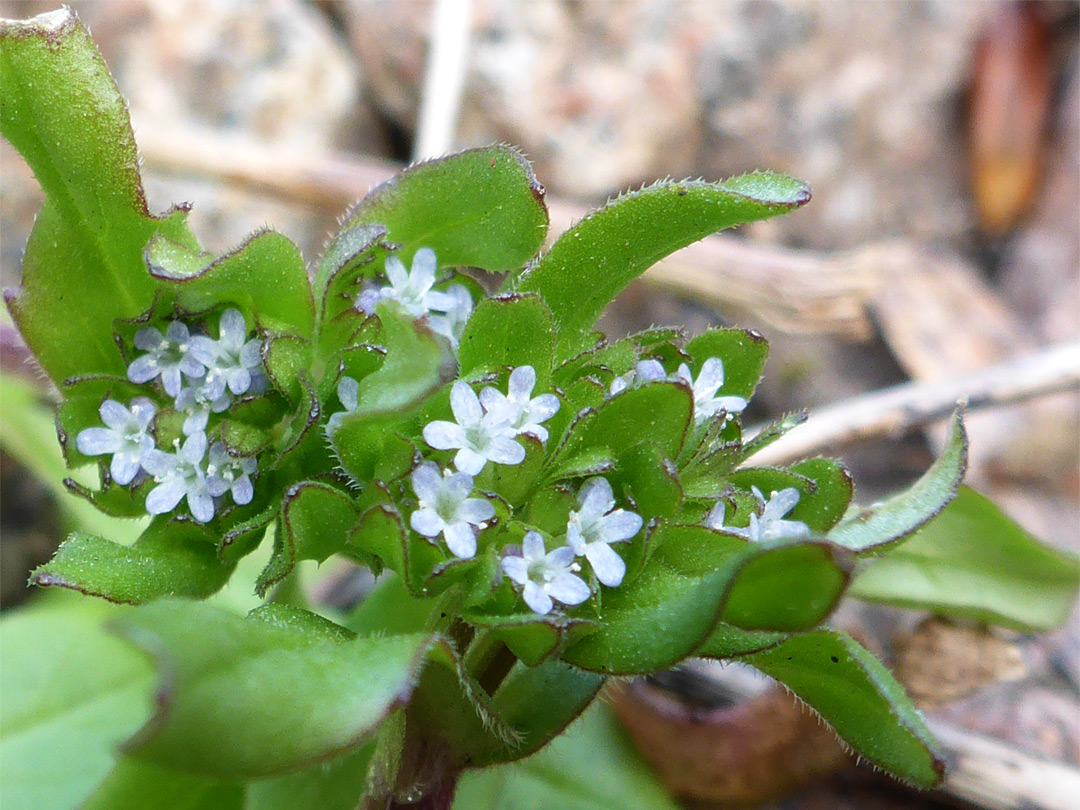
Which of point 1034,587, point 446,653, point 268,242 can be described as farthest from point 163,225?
point 1034,587

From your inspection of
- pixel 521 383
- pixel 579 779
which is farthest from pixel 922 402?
pixel 521 383

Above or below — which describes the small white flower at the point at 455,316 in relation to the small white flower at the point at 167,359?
above

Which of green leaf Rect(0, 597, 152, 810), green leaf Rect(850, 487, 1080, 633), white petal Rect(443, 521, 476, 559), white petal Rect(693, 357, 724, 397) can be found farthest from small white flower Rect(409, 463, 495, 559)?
green leaf Rect(850, 487, 1080, 633)

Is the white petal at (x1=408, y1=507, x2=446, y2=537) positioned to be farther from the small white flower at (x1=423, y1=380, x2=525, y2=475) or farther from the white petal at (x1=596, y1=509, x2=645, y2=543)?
the white petal at (x1=596, y1=509, x2=645, y2=543)

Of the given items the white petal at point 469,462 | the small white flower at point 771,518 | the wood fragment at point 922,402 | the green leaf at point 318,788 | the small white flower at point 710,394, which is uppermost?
the white petal at point 469,462

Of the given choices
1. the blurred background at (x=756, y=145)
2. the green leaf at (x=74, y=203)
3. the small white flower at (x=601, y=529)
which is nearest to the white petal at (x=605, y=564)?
the small white flower at (x=601, y=529)

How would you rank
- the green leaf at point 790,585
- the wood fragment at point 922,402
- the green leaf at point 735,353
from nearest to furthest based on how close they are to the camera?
1. the green leaf at point 790,585
2. the green leaf at point 735,353
3. the wood fragment at point 922,402

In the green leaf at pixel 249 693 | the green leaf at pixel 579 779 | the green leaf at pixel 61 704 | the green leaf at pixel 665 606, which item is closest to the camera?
the green leaf at pixel 249 693

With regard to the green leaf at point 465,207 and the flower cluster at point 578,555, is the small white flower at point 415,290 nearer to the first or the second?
the green leaf at point 465,207
